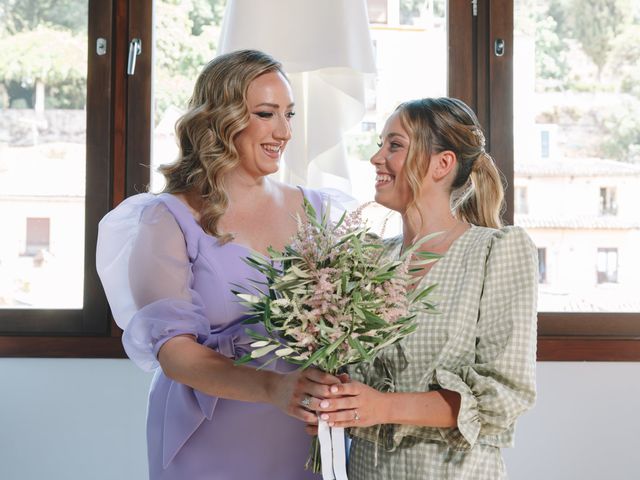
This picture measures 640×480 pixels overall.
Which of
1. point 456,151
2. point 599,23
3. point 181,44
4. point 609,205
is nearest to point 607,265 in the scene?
point 609,205

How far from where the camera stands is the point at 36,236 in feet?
10.0

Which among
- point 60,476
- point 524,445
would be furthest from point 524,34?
point 60,476

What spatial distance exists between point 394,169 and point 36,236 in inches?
72.5

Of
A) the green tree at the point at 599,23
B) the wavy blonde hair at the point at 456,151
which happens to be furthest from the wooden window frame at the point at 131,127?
the wavy blonde hair at the point at 456,151

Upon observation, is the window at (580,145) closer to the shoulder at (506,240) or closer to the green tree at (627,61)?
the green tree at (627,61)

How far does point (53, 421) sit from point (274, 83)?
175cm

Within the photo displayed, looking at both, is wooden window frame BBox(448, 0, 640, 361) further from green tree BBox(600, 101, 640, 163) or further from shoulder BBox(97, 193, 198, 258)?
shoulder BBox(97, 193, 198, 258)

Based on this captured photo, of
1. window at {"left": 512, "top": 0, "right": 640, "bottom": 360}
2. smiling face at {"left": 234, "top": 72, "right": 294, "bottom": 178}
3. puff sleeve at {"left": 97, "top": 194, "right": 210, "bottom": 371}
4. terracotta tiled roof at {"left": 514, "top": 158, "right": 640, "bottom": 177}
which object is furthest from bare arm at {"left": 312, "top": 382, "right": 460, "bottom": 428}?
terracotta tiled roof at {"left": 514, "top": 158, "right": 640, "bottom": 177}

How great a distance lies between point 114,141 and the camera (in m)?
2.99

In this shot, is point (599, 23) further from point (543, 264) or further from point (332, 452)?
point (332, 452)

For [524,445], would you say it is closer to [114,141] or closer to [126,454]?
[126,454]

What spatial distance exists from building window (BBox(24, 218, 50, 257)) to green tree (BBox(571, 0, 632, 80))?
7.12 ft

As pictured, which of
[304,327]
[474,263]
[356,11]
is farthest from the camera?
[356,11]

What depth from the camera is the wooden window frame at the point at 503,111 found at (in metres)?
2.93
